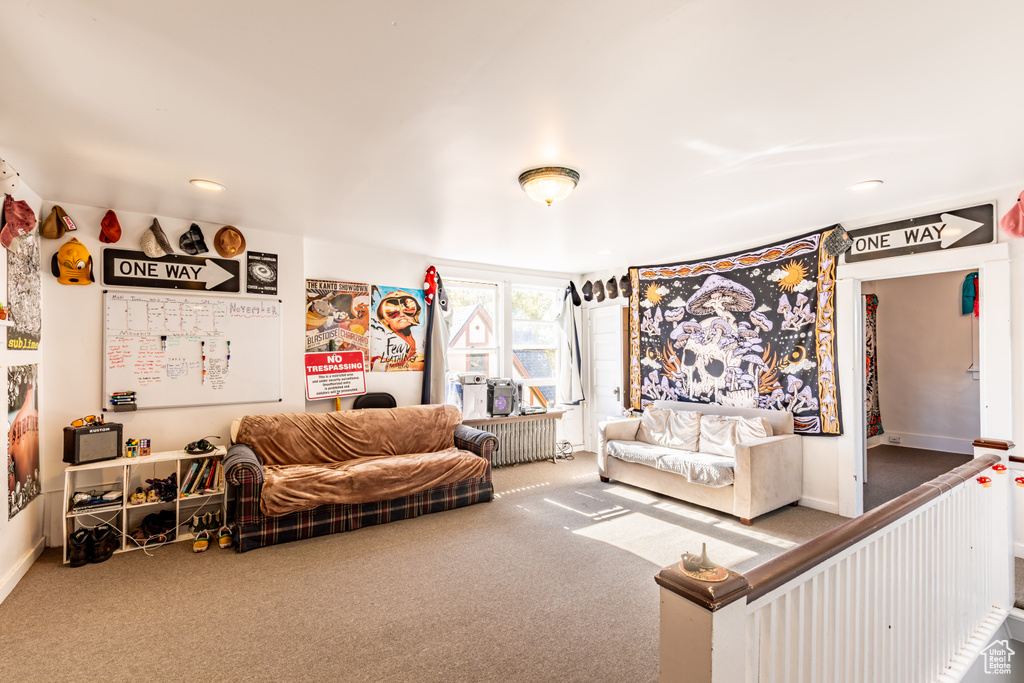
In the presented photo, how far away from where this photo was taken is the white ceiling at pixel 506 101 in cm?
154

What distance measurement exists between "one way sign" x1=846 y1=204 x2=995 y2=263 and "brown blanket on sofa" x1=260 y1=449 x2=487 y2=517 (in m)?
3.55

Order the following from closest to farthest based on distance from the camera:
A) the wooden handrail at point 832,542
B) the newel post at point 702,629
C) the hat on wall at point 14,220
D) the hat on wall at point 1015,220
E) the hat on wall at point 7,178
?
1. the newel post at point 702,629
2. the wooden handrail at point 832,542
3. the hat on wall at point 7,178
4. the hat on wall at point 14,220
5. the hat on wall at point 1015,220

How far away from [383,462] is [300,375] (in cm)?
117

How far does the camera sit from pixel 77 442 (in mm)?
3145

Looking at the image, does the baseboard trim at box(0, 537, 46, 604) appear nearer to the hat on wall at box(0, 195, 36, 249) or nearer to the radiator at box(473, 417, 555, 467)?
the hat on wall at box(0, 195, 36, 249)

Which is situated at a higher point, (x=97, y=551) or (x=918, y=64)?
(x=918, y=64)

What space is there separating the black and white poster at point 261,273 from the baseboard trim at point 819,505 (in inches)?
195

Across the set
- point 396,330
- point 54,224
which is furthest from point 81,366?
point 396,330

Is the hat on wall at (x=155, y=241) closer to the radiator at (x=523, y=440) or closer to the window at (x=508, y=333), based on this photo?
the window at (x=508, y=333)

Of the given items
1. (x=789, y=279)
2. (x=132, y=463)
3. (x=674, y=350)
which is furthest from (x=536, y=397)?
(x=132, y=463)

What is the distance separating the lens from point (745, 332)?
4570 mm

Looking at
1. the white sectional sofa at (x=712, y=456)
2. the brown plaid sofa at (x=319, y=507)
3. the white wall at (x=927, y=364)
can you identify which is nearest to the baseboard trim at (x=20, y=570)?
the brown plaid sofa at (x=319, y=507)

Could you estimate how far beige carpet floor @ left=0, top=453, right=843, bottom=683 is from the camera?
2107 mm

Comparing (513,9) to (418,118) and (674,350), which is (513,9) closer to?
(418,118)
